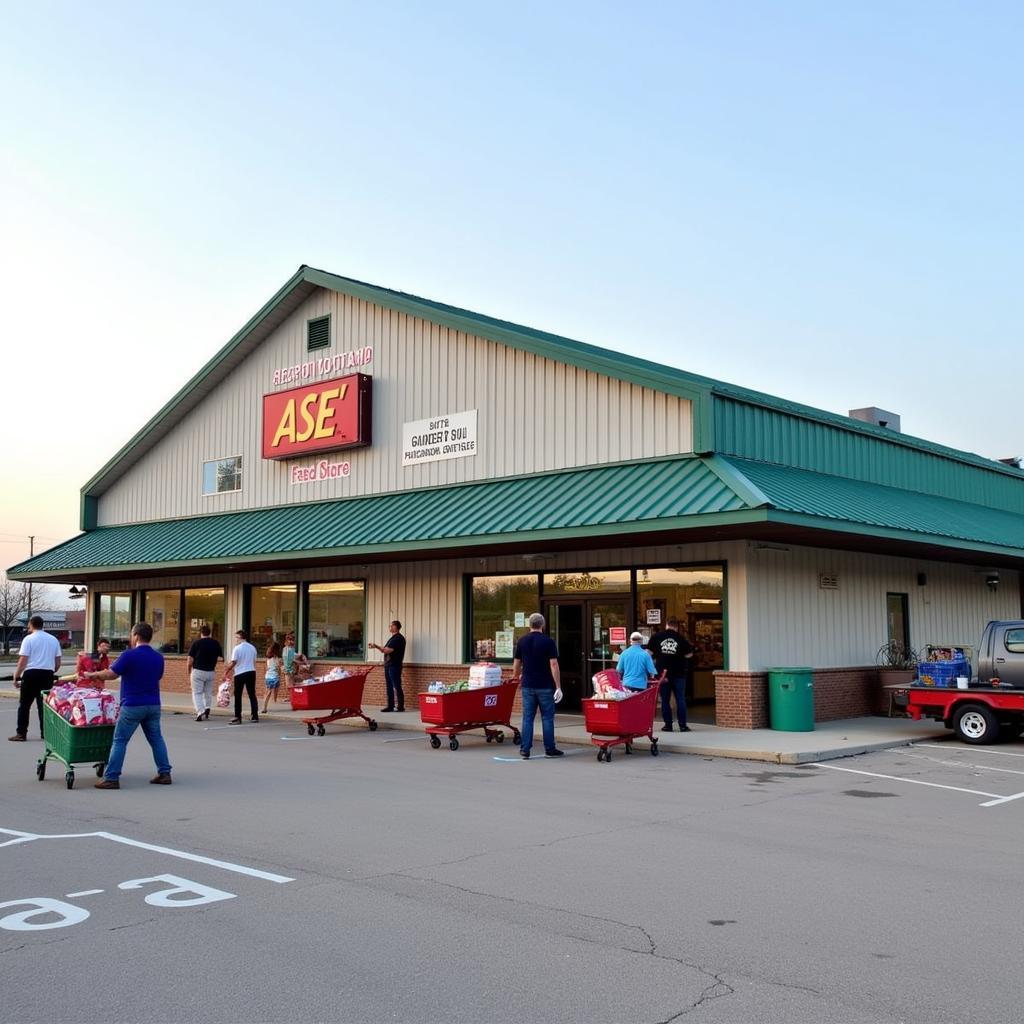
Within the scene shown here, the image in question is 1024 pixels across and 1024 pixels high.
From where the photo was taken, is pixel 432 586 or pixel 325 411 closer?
pixel 432 586

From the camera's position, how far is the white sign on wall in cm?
2328

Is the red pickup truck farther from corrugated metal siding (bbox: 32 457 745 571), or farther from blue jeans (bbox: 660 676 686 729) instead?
corrugated metal siding (bbox: 32 457 745 571)

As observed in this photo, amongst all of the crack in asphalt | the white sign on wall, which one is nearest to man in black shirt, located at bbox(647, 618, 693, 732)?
the white sign on wall

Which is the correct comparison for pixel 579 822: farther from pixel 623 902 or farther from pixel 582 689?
pixel 582 689

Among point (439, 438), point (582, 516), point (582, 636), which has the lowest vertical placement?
point (582, 636)

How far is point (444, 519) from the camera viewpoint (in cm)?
2159

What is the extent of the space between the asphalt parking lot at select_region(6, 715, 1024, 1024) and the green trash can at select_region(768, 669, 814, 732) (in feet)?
15.7

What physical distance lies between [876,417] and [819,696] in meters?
15.0

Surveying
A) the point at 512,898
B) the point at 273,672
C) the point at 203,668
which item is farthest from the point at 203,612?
the point at 512,898

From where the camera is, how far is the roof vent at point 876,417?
105 feet

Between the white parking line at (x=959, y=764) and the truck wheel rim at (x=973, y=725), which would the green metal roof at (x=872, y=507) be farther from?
the white parking line at (x=959, y=764)

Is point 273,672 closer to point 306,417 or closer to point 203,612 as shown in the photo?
point 203,612

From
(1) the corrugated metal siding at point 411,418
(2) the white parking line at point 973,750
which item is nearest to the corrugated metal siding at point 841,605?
(1) the corrugated metal siding at point 411,418

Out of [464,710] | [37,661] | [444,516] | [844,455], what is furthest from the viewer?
[844,455]
